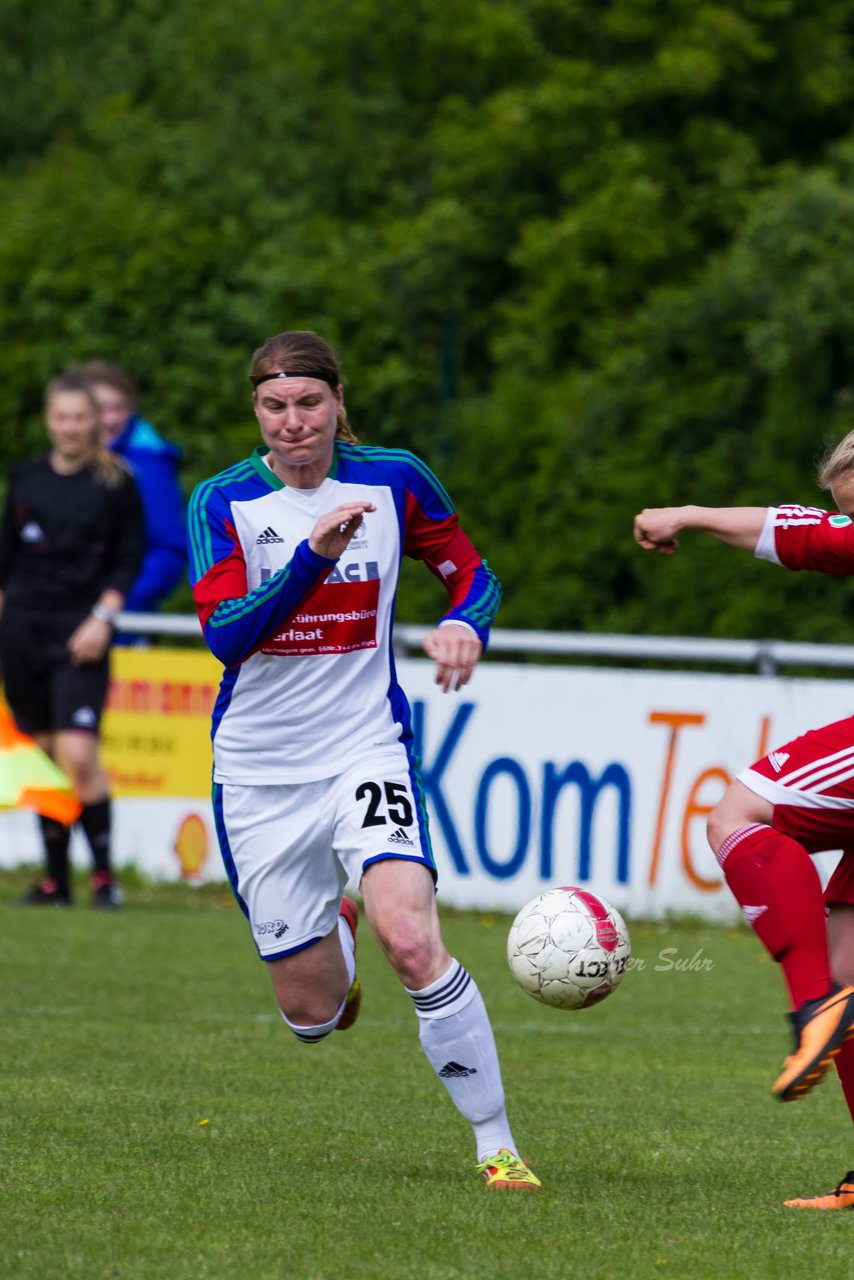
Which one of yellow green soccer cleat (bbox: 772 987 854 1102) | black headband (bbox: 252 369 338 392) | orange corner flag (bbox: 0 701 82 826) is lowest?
orange corner flag (bbox: 0 701 82 826)

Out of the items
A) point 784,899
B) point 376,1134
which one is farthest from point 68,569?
point 784,899

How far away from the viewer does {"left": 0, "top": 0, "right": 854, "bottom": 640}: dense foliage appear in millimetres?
18625

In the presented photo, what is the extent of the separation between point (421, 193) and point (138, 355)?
3.89 meters

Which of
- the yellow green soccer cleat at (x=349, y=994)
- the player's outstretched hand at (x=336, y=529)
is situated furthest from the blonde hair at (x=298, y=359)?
the yellow green soccer cleat at (x=349, y=994)

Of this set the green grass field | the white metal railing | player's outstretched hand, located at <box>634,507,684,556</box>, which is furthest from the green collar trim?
the white metal railing

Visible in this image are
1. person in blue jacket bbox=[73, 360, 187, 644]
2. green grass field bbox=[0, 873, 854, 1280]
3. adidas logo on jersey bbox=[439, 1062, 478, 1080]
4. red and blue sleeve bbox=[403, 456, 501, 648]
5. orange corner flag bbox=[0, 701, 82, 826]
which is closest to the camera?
green grass field bbox=[0, 873, 854, 1280]

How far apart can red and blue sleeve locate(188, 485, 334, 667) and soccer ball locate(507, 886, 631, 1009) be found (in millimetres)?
1069

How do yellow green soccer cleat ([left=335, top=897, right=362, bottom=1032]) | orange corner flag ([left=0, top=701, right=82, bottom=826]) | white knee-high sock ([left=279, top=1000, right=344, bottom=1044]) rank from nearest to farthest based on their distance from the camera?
white knee-high sock ([left=279, top=1000, right=344, bottom=1044]) < yellow green soccer cleat ([left=335, top=897, right=362, bottom=1032]) < orange corner flag ([left=0, top=701, right=82, bottom=826])

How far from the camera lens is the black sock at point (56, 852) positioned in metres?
11.6

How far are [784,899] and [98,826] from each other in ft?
22.8

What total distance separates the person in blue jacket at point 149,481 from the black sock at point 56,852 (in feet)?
5.46

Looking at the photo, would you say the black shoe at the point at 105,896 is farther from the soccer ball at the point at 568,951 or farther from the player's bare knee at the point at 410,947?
the player's bare knee at the point at 410,947

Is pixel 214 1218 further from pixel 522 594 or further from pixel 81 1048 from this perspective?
pixel 522 594

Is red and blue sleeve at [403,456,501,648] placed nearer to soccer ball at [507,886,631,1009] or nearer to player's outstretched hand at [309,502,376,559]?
player's outstretched hand at [309,502,376,559]
